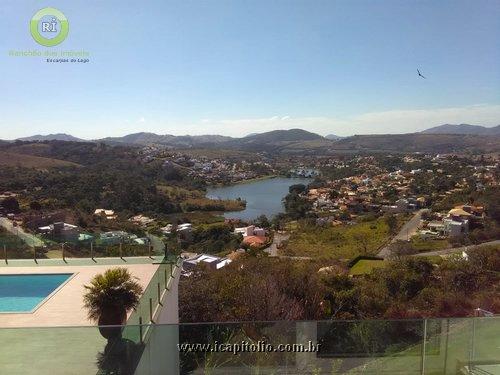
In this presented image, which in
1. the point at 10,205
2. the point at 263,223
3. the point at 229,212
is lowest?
the point at 229,212

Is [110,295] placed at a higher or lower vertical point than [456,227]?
higher

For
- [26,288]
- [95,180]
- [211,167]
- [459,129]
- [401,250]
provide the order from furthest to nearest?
[459,129] < [211,167] < [95,180] < [401,250] < [26,288]

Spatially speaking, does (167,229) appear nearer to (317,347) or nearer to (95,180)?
(95,180)

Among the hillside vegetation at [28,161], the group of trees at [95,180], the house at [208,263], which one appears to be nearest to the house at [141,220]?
the group of trees at [95,180]

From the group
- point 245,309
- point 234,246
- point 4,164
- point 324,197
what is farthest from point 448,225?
point 4,164

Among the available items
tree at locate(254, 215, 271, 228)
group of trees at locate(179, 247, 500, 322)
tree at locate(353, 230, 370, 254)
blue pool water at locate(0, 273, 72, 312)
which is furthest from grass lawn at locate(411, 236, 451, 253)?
blue pool water at locate(0, 273, 72, 312)

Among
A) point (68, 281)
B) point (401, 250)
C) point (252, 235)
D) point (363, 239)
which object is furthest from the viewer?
point (252, 235)

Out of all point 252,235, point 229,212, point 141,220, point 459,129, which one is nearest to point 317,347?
point 141,220

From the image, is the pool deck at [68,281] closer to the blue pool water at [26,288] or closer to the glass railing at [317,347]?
the blue pool water at [26,288]
